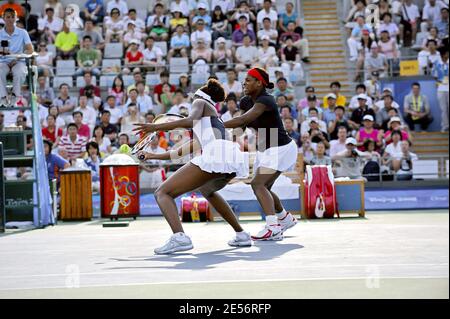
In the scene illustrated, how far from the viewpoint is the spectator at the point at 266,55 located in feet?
81.6

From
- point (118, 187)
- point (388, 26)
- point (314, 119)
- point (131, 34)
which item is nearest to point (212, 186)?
point (118, 187)

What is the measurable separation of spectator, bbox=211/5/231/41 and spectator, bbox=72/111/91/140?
512cm

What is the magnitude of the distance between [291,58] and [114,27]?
5208 millimetres

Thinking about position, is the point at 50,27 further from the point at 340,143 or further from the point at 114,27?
the point at 340,143

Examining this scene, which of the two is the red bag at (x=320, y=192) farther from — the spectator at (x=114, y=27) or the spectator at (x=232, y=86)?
the spectator at (x=114, y=27)

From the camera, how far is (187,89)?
2481cm

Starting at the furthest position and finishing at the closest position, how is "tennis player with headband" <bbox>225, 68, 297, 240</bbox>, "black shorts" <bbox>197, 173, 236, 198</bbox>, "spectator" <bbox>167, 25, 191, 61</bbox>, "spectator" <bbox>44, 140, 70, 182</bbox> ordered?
"spectator" <bbox>167, 25, 191, 61</bbox>
"spectator" <bbox>44, 140, 70, 182</bbox>
"tennis player with headband" <bbox>225, 68, 297, 240</bbox>
"black shorts" <bbox>197, 173, 236, 198</bbox>

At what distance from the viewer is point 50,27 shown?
27141mm

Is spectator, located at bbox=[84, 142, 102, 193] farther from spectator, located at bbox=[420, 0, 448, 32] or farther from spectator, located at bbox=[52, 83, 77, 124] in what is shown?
spectator, located at bbox=[420, 0, 448, 32]

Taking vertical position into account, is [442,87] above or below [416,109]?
above

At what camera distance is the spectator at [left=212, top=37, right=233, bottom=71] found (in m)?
25.4

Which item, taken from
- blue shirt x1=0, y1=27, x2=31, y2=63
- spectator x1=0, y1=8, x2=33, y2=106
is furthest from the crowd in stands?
blue shirt x1=0, y1=27, x2=31, y2=63
